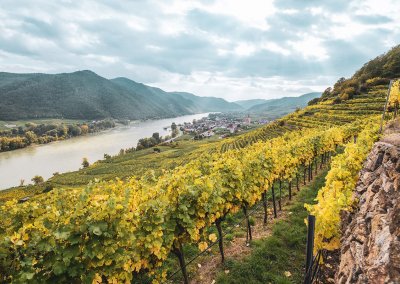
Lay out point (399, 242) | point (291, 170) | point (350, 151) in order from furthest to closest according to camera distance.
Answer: point (291, 170)
point (350, 151)
point (399, 242)

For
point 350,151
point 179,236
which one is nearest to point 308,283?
point 179,236

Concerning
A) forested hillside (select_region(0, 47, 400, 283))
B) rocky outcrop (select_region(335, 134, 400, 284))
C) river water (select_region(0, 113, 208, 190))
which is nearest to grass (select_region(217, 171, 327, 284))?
forested hillside (select_region(0, 47, 400, 283))

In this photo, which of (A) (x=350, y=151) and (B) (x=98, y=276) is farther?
(A) (x=350, y=151)

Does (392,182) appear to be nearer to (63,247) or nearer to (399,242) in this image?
(399,242)

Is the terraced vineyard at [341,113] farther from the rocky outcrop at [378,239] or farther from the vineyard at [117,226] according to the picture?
the rocky outcrop at [378,239]

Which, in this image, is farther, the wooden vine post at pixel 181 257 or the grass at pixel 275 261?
the grass at pixel 275 261

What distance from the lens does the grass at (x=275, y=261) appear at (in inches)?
349

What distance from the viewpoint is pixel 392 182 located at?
5172 millimetres

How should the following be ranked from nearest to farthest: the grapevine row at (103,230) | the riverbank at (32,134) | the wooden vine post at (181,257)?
the grapevine row at (103,230)
the wooden vine post at (181,257)
the riverbank at (32,134)

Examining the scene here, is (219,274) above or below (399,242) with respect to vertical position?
below

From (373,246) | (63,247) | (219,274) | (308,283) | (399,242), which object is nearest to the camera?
(399,242)

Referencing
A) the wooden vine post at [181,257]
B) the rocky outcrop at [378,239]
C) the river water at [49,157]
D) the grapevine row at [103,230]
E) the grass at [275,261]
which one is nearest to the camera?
the rocky outcrop at [378,239]

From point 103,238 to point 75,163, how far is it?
107621mm

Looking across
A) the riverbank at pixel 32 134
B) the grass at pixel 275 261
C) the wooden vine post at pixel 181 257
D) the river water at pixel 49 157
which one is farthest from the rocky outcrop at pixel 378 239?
the riverbank at pixel 32 134
